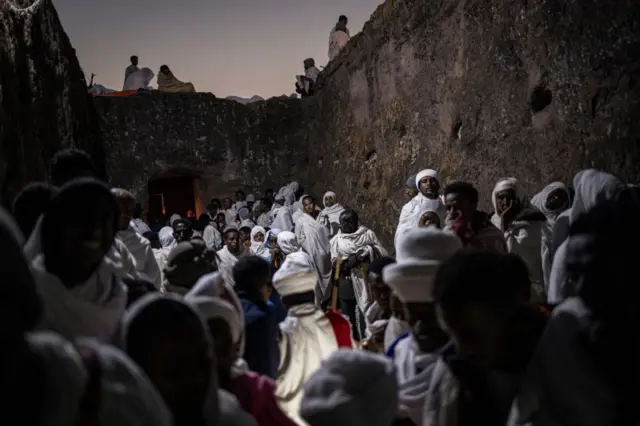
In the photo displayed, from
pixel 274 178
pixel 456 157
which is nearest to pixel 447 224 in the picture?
pixel 456 157

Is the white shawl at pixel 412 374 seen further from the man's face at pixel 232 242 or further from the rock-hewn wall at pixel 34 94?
the man's face at pixel 232 242

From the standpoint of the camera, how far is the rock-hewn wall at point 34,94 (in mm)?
6047

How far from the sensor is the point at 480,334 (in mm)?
1632

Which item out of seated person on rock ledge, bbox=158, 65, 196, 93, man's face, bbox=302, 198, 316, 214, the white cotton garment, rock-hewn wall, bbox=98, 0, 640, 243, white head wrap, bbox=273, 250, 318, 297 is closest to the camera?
the white cotton garment

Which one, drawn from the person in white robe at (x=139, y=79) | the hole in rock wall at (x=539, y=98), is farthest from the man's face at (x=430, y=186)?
the person in white robe at (x=139, y=79)

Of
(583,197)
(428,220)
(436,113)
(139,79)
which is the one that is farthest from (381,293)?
(139,79)

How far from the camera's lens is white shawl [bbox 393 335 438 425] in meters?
2.07

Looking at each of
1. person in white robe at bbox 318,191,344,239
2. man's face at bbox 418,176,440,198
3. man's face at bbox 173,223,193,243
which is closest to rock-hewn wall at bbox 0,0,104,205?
man's face at bbox 173,223,193,243

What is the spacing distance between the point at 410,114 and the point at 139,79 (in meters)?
10.5

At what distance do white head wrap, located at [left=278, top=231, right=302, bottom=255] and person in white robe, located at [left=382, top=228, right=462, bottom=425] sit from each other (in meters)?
7.10

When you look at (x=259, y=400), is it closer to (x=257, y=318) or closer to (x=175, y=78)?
(x=257, y=318)

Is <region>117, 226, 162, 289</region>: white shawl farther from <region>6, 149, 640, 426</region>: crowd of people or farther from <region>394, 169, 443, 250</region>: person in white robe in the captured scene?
<region>394, 169, 443, 250</region>: person in white robe

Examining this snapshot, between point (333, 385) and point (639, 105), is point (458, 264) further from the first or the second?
point (639, 105)

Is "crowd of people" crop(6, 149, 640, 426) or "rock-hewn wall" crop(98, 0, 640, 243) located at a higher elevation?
"rock-hewn wall" crop(98, 0, 640, 243)
